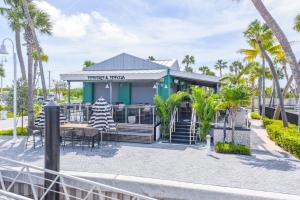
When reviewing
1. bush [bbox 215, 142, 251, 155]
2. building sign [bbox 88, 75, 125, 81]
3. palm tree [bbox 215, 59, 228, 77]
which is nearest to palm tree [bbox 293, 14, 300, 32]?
bush [bbox 215, 142, 251, 155]

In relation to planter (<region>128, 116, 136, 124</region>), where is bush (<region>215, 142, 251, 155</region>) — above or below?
below

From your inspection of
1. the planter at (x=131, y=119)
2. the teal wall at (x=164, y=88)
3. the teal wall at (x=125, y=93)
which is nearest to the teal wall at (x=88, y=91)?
the teal wall at (x=125, y=93)

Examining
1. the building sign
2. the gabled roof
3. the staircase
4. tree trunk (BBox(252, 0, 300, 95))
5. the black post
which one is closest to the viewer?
the black post

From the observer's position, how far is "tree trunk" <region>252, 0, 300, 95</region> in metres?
9.50

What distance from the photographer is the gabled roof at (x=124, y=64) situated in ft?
63.8

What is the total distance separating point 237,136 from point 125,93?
8.91 m

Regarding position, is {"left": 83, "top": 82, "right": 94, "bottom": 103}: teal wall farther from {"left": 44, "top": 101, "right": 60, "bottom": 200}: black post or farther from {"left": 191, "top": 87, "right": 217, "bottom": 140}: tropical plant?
{"left": 44, "top": 101, "right": 60, "bottom": 200}: black post

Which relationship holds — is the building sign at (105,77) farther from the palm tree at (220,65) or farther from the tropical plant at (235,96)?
the palm tree at (220,65)

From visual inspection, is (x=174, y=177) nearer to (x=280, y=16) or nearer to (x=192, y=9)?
(x=192, y=9)

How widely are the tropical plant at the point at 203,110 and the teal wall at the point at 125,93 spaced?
6.27m

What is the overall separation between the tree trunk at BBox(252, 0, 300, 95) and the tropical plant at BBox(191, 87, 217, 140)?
4451 mm

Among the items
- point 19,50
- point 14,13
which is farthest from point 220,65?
point 14,13

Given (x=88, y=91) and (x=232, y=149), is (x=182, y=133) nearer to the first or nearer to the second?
(x=232, y=149)

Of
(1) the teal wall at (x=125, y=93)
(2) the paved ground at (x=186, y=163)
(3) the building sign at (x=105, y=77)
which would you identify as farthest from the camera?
(1) the teal wall at (x=125, y=93)
